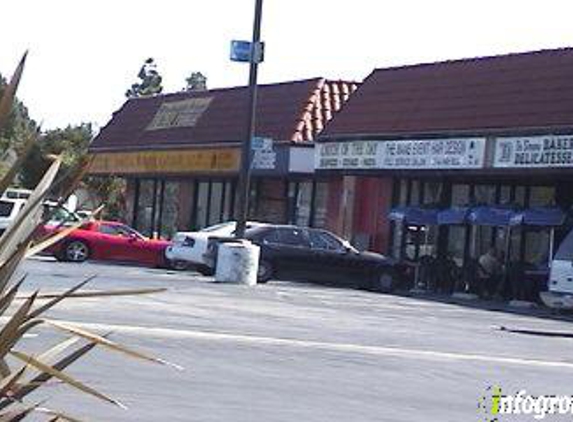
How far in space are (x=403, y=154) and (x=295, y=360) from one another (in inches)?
890

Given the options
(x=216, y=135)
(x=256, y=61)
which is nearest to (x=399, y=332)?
(x=256, y=61)

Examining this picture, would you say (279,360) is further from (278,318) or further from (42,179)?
(42,179)

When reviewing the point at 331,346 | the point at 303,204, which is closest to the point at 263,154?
the point at 303,204

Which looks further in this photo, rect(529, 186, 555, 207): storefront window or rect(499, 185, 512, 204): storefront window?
rect(499, 185, 512, 204): storefront window

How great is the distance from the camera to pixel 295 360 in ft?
45.6

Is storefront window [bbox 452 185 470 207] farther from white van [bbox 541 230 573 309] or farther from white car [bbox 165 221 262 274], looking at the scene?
white van [bbox 541 230 573 309]

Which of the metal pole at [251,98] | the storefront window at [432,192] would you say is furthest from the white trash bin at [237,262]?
the storefront window at [432,192]

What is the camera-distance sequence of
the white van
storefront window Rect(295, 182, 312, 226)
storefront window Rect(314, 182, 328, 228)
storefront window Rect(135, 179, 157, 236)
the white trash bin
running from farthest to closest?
storefront window Rect(135, 179, 157, 236) < storefront window Rect(295, 182, 312, 226) < storefront window Rect(314, 182, 328, 228) < the white trash bin < the white van

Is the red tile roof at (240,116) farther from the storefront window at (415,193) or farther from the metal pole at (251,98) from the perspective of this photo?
the metal pole at (251,98)

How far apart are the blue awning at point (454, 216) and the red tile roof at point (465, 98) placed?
2.06 meters

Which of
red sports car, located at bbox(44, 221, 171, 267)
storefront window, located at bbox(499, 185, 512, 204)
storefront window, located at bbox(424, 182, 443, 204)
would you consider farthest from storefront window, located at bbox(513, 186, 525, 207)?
red sports car, located at bbox(44, 221, 171, 267)

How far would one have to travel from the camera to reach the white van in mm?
27578

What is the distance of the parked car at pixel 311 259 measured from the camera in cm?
3181

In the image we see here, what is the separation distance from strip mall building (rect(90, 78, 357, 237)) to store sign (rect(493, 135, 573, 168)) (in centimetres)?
608
